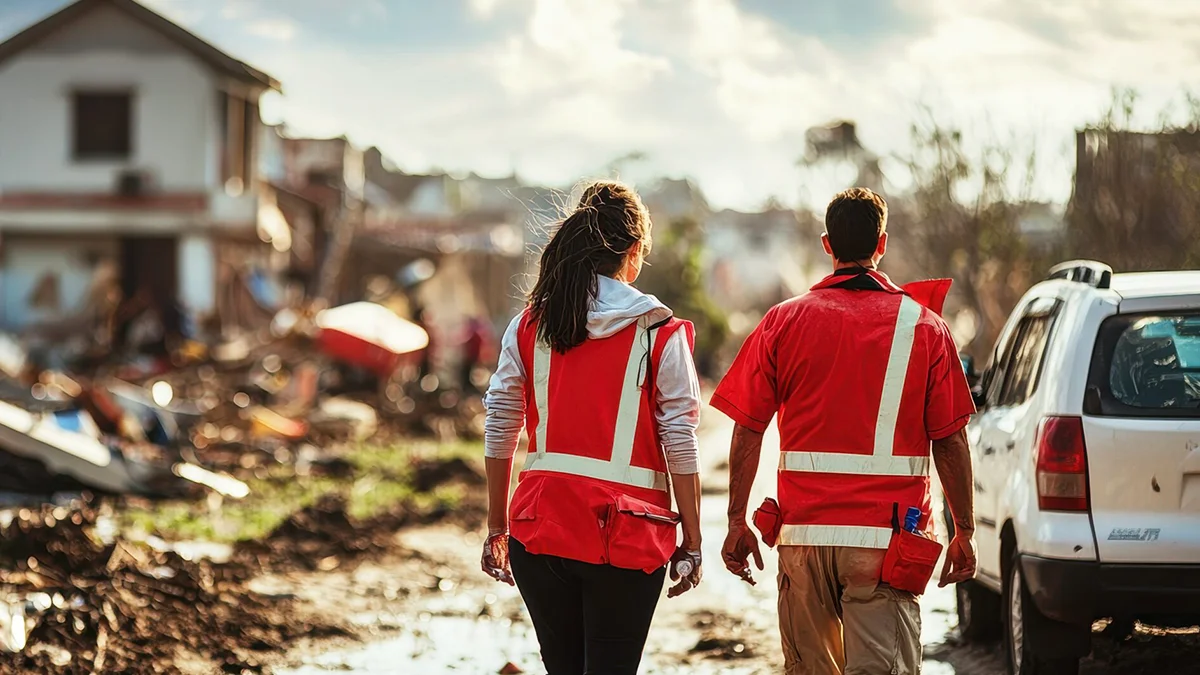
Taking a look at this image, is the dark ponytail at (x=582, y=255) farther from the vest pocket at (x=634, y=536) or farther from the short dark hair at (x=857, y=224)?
the short dark hair at (x=857, y=224)

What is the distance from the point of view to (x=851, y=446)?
16.3ft

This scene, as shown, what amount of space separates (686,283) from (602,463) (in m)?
34.8

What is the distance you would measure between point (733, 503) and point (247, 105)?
→ 35.5m

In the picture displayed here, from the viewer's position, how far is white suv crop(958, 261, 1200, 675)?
19.4 ft

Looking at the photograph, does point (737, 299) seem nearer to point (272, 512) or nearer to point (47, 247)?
point (47, 247)

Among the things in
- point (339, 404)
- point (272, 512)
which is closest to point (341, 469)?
point (272, 512)

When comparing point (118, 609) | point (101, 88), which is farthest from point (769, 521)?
point (101, 88)

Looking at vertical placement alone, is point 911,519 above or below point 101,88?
below

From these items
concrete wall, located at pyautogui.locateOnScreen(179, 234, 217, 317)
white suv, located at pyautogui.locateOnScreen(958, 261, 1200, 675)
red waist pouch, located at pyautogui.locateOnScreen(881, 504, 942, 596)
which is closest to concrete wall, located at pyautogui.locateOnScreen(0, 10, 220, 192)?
concrete wall, located at pyautogui.locateOnScreen(179, 234, 217, 317)

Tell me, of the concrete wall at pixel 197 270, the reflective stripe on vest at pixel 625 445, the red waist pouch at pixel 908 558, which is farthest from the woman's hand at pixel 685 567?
the concrete wall at pixel 197 270

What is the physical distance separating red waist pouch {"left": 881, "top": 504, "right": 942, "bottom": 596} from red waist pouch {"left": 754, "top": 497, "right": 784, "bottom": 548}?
371 millimetres

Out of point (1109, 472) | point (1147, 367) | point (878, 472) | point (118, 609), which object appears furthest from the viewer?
point (118, 609)

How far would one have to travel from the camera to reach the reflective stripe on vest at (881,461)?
16.2 ft

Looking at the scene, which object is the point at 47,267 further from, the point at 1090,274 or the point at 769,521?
the point at 769,521
